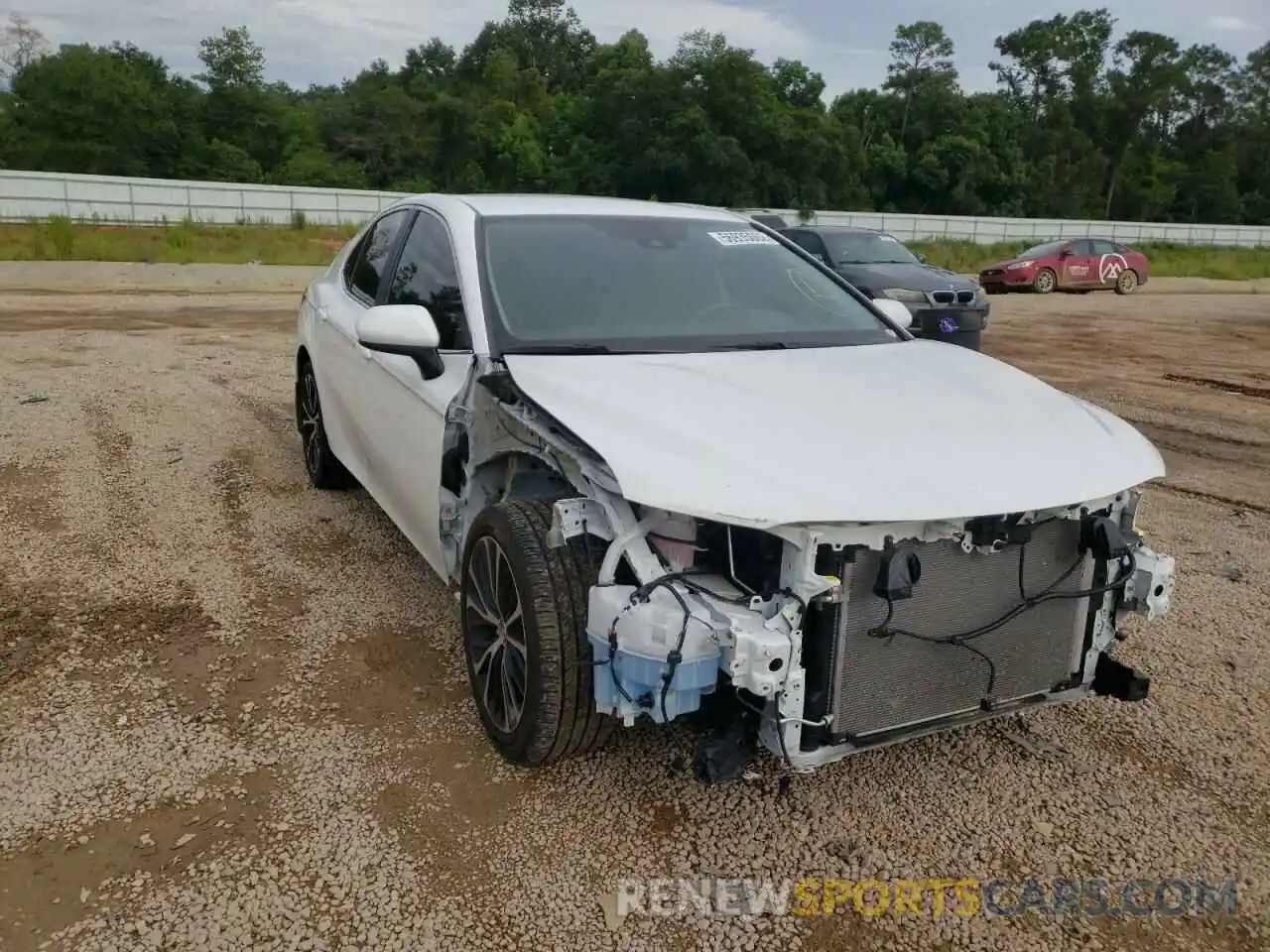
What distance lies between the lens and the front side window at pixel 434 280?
11.7 ft

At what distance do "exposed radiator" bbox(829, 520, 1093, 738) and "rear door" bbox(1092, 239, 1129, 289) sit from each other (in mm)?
24726

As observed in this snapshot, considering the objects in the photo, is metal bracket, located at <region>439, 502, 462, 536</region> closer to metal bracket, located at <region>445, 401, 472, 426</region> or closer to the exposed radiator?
metal bracket, located at <region>445, 401, 472, 426</region>

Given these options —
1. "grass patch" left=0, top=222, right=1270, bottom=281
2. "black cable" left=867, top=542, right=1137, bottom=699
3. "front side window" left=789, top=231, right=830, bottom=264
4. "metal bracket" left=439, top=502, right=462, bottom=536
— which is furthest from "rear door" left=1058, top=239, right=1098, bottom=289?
"metal bracket" left=439, top=502, right=462, bottom=536

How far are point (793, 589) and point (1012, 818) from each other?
3.46 feet

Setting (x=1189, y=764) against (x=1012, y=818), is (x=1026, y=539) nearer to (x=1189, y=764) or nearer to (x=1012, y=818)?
(x=1012, y=818)

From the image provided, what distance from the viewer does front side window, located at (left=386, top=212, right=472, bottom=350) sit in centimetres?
356

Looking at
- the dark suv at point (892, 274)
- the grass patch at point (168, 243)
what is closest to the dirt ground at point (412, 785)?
the dark suv at point (892, 274)

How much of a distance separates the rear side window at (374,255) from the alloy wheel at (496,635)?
6.17 feet

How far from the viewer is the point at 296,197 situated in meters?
35.8

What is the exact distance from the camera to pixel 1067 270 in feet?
79.7

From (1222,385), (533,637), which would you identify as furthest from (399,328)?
(1222,385)

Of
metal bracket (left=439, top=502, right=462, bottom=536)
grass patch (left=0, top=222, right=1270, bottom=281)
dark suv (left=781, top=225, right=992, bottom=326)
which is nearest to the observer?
metal bracket (left=439, top=502, right=462, bottom=536)

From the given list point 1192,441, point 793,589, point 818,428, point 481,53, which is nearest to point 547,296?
point 818,428

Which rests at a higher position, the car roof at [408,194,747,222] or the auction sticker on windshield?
the car roof at [408,194,747,222]
